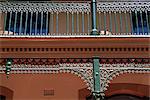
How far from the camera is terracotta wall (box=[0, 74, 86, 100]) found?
9.27m

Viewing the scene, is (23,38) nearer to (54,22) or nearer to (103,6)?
(103,6)

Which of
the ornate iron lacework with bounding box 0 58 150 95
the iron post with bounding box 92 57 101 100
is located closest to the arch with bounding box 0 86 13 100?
the ornate iron lacework with bounding box 0 58 150 95

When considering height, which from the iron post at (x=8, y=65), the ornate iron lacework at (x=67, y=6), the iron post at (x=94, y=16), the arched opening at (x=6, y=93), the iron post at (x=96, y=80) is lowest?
the arched opening at (x=6, y=93)

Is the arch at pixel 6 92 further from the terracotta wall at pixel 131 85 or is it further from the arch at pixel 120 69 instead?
the arch at pixel 120 69

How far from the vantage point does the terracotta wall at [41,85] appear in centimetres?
927

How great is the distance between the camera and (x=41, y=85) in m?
9.28

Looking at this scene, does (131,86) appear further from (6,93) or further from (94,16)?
(6,93)

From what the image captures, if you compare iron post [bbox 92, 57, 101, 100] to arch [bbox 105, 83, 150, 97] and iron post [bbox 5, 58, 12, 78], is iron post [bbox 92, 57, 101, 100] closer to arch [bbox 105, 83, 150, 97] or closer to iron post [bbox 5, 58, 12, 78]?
arch [bbox 105, 83, 150, 97]

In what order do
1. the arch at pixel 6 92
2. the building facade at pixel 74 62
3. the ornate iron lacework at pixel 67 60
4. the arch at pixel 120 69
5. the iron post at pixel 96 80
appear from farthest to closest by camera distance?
the arch at pixel 6 92 → the ornate iron lacework at pixel 67 60 → the building facade at pixel 74 62 → the arch at pixel 120 69 → the iron post at pixel 96 80

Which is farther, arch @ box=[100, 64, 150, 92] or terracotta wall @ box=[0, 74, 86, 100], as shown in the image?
terracotta wall @ box=[0, 74, 86, 100]

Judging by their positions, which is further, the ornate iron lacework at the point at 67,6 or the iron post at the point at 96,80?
the ornate iron lacework at the point at 67,6

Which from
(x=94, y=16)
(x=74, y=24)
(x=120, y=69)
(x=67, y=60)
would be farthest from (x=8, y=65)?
(x=74, y=24)

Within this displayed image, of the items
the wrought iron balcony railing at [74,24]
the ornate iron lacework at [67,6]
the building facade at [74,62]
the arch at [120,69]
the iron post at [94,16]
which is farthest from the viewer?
the wrought iron balcony railing at [74,24]

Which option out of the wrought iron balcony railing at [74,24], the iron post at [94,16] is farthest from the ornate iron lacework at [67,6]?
the iron post at [94,16]
